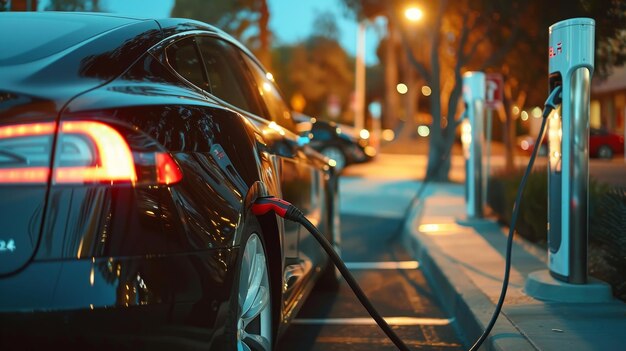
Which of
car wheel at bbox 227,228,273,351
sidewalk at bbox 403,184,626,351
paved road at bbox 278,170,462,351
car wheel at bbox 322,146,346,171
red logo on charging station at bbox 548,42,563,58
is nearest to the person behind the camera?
car wheel at bbox 227,228,273,351

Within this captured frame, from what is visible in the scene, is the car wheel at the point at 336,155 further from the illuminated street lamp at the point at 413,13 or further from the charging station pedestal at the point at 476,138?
the charging station pedestal at the point at 476,138

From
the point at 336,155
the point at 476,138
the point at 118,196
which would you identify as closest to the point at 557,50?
the point at 118,196

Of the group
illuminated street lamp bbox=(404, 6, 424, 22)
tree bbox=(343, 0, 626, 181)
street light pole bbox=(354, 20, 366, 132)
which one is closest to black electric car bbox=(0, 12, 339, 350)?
tree bbox=(343, 0, 626, 181)

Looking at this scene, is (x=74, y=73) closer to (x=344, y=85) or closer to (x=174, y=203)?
(x=174, y=203)

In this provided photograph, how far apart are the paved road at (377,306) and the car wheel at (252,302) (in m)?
1.20

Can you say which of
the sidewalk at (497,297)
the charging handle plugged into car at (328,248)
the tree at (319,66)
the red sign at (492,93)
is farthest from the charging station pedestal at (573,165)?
the tree at (319,66)

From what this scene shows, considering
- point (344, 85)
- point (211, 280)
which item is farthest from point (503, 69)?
point (344, 85)

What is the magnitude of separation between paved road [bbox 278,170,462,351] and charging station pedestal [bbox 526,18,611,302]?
0.85 m

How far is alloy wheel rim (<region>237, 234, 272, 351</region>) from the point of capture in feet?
10.6

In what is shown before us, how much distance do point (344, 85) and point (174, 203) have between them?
59577mm

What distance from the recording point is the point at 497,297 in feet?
18.0

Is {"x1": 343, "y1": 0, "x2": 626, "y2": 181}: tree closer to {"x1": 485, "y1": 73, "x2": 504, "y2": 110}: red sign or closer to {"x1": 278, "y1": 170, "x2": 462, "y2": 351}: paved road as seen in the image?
{"x1": 485, "y1": 73, "x2": 504, "y2": 110}: red sign

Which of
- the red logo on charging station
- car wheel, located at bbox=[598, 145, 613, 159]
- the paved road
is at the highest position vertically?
the red logo on charging station

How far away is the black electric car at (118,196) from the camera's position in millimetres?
2449
